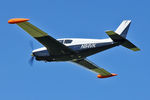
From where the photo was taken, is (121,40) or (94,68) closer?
(121,40)

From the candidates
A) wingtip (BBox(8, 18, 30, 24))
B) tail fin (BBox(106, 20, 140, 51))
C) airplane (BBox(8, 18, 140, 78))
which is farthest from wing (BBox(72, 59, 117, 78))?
wingtip (BBox(8, 18, 30, 24))

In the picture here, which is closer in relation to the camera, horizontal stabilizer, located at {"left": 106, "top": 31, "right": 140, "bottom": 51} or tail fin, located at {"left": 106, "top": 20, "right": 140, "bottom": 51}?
horizontal stabilizer, located at {"left": 106, "top": 31, "right": 140, "bottom": 51}

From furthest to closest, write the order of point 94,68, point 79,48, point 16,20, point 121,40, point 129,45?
point 94,68 → point 79,48 → point 129,45 → point 121,40 → point 16,20

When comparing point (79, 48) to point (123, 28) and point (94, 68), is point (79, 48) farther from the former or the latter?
point (94, 68)

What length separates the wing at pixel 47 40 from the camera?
38406 mm

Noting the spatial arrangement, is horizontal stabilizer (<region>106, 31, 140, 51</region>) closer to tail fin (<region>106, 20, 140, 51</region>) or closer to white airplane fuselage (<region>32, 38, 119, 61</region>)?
tail fin (<region>106, 20, 140, 51</region>)

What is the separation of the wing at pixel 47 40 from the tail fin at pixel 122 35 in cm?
494

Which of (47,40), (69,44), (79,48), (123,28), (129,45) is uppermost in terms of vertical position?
(123,28)

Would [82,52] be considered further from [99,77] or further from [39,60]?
[99,77]

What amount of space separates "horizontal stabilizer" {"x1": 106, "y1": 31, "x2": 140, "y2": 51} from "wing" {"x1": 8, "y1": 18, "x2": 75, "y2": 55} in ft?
15.9

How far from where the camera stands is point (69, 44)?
40.3 meters

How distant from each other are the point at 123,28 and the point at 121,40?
2.55 metres

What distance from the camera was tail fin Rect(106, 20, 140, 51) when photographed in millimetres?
37344

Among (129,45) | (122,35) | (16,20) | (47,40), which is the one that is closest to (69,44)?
(47,40)
